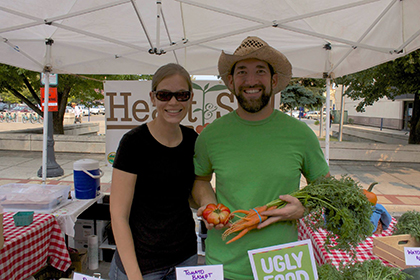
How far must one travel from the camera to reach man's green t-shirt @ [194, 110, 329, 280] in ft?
4.85

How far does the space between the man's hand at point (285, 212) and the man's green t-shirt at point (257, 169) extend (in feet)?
0.33

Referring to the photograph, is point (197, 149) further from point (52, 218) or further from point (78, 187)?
point (78, 187)

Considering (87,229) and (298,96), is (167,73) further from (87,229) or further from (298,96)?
(298,96)

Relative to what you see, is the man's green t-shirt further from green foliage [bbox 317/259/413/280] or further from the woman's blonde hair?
the woman's blonde hair

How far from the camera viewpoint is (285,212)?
1.39 m

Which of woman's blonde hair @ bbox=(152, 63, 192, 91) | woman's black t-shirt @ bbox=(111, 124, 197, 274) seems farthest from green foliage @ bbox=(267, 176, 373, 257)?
woman's blonde hair @ bbox=(152, 63, 192, 91)

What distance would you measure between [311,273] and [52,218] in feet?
8.39

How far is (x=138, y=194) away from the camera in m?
1.53

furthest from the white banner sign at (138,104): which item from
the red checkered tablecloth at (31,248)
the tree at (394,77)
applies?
the tree at (394,77)

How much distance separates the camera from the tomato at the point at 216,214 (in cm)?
137

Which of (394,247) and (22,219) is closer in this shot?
(394,247)

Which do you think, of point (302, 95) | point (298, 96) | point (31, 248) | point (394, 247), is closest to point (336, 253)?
point (394, 247)

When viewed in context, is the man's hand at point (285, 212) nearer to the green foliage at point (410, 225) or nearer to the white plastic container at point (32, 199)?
the green foliage at point (410, 225)

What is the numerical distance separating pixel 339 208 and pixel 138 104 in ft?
12.7
